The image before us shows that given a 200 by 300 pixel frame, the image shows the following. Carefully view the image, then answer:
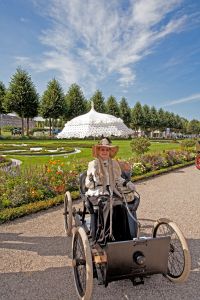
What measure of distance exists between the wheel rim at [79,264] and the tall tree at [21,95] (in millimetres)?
44666

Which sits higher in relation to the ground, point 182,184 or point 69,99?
point 69,99

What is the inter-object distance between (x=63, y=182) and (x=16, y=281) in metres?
5.33

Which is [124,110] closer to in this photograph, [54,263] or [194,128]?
[194,128]

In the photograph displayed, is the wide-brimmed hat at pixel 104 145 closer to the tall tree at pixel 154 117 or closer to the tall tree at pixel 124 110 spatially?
the tall tree at pixel 124 110

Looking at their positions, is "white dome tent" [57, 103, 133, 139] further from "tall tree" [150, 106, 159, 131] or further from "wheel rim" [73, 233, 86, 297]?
"tall tree" [150, 106, 159, 131]

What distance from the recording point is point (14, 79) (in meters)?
46.8

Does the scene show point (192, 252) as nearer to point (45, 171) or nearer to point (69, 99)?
point (45, 171)

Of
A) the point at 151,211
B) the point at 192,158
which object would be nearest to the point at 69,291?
the point at 151,211

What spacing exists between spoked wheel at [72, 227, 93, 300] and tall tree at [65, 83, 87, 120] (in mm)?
52848

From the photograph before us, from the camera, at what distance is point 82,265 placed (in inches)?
145

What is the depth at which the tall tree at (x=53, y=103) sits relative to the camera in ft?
167

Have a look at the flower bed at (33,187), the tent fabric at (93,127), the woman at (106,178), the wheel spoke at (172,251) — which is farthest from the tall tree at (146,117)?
the wheel spoke at (172,251)

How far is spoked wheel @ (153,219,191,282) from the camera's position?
347 cm

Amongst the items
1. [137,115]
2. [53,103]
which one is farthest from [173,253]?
[137,115]
